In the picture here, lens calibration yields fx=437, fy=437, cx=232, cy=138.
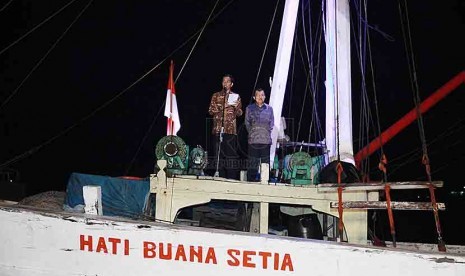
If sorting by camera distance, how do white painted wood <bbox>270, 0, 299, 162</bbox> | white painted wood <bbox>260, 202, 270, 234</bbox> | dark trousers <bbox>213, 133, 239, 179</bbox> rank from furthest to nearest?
white painted wood <bbox>270, 0, 299, 162</bbox> < dark trousers <bbox>213, 133, 239, 179</bbox> < white painted wood <bbox>260, 202, 270, 234</bbox>

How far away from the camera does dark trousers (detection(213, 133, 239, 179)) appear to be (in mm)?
7043

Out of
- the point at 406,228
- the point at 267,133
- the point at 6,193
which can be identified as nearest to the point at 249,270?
the point at 267,133

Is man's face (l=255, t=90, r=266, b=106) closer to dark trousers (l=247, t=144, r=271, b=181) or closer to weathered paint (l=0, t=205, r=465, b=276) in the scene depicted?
dark trousers (l=247, t=144, r=271, b=181)

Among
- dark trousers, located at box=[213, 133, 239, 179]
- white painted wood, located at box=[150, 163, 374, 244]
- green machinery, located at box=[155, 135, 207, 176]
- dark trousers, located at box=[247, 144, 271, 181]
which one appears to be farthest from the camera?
dark trousers, located at box=[213, 133, 239, 179]

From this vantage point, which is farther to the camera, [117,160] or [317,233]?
[117,160]

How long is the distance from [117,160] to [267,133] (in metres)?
53.6

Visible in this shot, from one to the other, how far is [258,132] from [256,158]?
0.42 metres

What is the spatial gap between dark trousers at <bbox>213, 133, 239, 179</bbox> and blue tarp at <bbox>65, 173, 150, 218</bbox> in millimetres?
1364

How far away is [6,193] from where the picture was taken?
8.24m

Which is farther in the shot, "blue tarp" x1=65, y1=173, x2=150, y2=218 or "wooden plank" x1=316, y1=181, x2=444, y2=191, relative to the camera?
"blue tarp" x1=65, y1=173, x2=150, y2=218

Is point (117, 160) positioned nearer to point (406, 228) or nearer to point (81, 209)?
point (406, 228)

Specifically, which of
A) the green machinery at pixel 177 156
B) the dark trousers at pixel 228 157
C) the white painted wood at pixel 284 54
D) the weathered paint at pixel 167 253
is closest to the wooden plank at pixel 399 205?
the weathered paint at pixel 167 253

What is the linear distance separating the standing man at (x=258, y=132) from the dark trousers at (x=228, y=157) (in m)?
0.30

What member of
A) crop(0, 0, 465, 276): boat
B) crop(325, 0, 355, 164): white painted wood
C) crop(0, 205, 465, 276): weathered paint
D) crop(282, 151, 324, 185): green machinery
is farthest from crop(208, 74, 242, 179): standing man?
crop(0, 205, 465, 276): weathered paint
